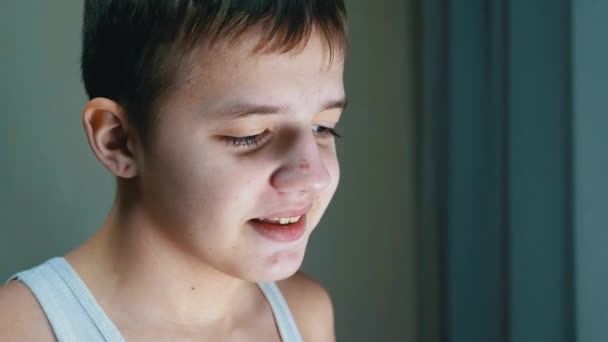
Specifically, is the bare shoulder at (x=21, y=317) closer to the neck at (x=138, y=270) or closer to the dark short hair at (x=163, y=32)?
the neck at (x=138, y=270)

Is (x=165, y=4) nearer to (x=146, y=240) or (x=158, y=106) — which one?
(x=158, y=106)

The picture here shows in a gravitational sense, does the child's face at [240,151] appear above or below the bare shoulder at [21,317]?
above

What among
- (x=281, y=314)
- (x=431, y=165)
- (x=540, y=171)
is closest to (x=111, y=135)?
(x=281, y=314)

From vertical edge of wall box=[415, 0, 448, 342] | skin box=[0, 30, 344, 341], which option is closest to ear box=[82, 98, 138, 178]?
skin box=[0, 30, 344, 341]

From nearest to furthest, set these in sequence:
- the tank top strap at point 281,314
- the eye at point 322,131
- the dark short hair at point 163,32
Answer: the dark short hair at point 163,32
the eye at point 322,131
the tank top strap at point 281,314

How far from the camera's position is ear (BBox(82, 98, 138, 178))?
99 centimetres

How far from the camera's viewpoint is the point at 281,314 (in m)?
1.24

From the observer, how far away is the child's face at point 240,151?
930 millimetres

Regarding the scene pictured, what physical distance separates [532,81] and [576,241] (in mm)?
254

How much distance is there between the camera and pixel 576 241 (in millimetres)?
1141

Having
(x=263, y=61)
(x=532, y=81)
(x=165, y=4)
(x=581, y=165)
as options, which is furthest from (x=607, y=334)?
(x=165, y=4)

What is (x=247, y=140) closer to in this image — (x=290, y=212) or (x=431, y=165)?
(x=290, y=212)

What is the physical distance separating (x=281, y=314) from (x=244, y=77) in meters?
0.47

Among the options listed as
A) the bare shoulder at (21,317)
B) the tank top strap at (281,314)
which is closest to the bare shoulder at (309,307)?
the tank top strap at (281,314)
